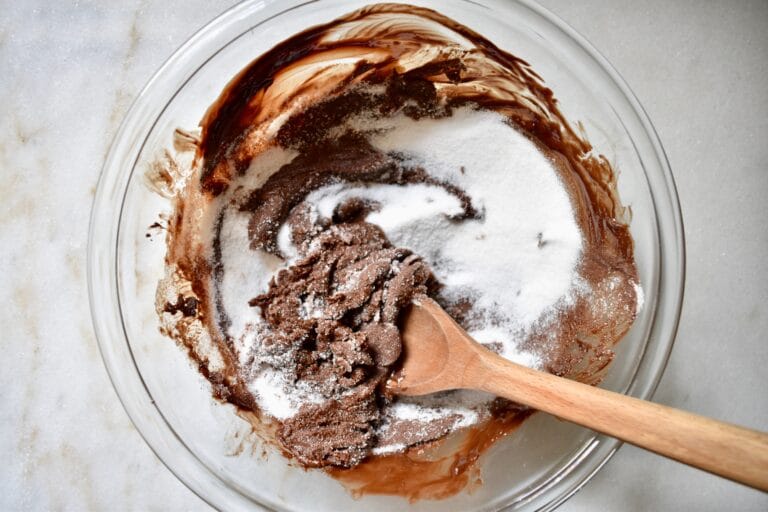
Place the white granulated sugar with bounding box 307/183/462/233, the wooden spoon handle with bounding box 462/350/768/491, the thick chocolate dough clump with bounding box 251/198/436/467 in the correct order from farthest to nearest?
the white granulated sugar with bounding box 307/183/462/233 → the thick chocolate dough clump with bounding box 251/198/436/467 → the wooden spoon handle with bounding box 462/350/768/491

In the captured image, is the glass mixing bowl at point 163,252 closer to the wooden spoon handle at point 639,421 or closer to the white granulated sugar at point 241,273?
the white granulated sugar at point 241,273

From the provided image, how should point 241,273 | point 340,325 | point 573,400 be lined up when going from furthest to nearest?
point 241,273
point 340,325
point 573,400

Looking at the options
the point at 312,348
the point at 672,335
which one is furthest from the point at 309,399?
the point at 672,335

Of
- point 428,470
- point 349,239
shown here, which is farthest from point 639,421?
point 349,239

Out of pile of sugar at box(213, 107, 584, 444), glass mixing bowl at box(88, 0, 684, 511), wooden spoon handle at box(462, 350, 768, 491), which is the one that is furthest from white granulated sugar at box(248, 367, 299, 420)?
wooden spoon handle at box(462, 350, 768, 491)

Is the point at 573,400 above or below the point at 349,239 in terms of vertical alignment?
below

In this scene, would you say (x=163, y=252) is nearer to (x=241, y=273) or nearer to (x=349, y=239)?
(x=241, y=273)

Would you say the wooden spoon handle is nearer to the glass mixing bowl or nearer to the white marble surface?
the glass mixing bowl

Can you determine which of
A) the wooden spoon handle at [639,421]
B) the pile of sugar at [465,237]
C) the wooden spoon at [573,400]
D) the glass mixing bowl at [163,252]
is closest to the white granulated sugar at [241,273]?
the pile of sugar at [465,237]
